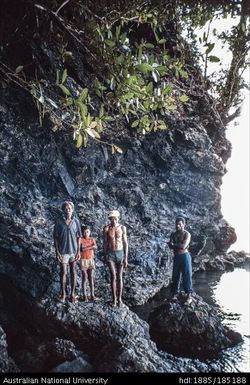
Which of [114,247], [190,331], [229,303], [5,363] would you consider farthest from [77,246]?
[229,303]

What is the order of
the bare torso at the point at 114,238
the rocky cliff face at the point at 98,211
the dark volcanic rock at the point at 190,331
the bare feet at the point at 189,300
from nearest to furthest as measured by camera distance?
the rocky cliff face at the point at 98,211 < the dark volcanic rock at the point at 190,331 < the bare torso at the point at 114,238 < the bare feet at the point at 189,300

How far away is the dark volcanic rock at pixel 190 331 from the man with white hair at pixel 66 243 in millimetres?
2183

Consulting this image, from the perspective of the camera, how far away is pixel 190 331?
7406mm

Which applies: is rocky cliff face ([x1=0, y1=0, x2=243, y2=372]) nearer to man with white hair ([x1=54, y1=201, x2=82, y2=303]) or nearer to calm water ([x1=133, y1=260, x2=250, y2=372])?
calm water ([x1=133, y1=260, x2=250, y2=372])

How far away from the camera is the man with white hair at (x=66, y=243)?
745 centimetres

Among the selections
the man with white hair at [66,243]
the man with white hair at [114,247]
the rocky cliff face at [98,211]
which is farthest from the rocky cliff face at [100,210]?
the man with white hair at [114,247]

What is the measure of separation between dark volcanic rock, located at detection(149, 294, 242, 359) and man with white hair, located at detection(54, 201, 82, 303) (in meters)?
2.18

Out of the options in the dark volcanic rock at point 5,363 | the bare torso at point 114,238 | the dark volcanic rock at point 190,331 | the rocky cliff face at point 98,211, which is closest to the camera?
the dark volcanic rock at point 5,363

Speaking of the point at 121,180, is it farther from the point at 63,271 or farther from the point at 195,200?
the point at 63,271

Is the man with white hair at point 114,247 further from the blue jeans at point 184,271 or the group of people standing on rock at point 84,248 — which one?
the blue jeans at point 184,271

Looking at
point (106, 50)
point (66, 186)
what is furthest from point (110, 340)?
point (106, 50)

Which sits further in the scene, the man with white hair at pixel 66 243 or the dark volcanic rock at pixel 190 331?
the man with white hair at pixel 66 243

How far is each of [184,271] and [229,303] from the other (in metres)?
3.26

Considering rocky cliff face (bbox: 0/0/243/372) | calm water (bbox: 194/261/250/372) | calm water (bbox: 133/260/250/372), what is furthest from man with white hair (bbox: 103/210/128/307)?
calm water (bbox: 194/261/250/372)
